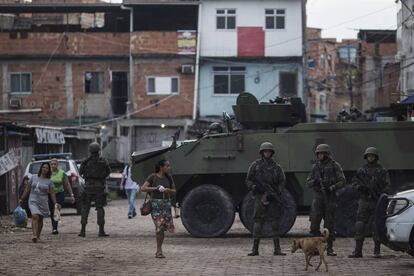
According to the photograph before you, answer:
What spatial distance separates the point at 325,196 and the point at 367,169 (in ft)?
2.82

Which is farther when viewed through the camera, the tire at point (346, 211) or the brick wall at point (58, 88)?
the brick wall at point (58, 88)

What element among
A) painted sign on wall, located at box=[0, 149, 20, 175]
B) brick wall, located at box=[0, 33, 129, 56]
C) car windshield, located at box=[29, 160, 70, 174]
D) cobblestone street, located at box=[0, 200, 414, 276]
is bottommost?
cobblestone street, located at box=[0, 200, 414, 276]

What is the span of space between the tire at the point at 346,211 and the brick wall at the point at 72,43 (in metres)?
29.9

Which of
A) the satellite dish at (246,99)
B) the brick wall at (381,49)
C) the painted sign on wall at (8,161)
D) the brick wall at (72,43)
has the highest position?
the brick wall at (381,49)

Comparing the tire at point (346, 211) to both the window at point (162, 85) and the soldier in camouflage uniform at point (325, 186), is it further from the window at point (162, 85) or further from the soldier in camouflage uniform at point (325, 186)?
the window at point (162, 85)

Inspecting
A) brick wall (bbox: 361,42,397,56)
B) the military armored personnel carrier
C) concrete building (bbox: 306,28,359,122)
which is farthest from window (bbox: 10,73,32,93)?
the military armored personnel carrier

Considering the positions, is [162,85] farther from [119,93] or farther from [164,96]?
[119,93]

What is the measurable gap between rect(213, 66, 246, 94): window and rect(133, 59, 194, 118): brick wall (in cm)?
131

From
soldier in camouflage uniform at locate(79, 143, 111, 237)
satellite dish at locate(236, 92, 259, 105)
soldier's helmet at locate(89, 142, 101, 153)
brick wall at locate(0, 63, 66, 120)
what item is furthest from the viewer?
brick wall at locate(0, 63, 66, 120)

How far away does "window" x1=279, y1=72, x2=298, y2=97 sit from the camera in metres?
46.9

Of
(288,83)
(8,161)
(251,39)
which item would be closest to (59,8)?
(251,39)

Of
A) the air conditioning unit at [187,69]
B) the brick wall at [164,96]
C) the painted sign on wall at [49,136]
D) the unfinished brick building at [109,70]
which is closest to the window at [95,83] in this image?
the unfinished brick building at [109,70]

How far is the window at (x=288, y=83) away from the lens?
46906 millimetres

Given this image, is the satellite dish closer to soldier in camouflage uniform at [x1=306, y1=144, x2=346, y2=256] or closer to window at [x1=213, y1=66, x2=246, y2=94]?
soldier in camouflage uniform at [x1=306, y1=144, x2=346, y2=256]
